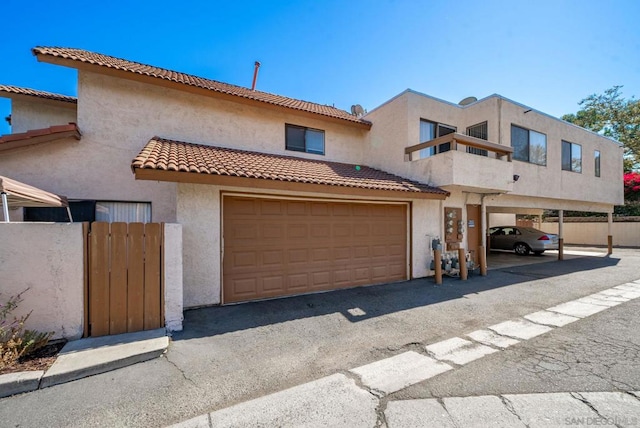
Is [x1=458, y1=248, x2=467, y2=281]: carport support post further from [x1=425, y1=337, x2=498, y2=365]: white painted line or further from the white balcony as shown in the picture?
[x1=425, y1=337, x2=498, y2=365]: white painted line

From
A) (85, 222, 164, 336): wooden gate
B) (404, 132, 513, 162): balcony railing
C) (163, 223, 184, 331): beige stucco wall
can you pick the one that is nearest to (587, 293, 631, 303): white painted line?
(404, 132, 513, 162): balcony railing

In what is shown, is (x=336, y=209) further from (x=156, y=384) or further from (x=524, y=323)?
(x=156, y=384)

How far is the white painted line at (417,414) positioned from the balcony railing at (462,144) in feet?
23.9

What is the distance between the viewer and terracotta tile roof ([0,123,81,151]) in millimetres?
5875

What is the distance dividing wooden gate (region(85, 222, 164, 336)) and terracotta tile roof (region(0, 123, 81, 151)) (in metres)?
3.78

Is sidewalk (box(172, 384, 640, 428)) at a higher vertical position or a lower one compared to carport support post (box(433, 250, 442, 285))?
lower

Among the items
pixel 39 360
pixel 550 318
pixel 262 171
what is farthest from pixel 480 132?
pixel 39 360

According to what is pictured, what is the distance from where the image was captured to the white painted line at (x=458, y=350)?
12.6 ft

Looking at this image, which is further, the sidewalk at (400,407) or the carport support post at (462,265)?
the carport support post at (462,265)

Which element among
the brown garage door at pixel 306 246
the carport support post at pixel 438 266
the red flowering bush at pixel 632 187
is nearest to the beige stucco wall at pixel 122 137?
the brown garage door at pixel 306 246

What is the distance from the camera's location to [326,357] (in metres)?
3.91

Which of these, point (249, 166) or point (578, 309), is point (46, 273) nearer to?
point (249, 166)

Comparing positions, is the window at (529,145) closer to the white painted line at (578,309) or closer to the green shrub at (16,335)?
the white painted line at (578,309)

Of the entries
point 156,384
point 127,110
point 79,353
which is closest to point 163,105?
point 127,110
